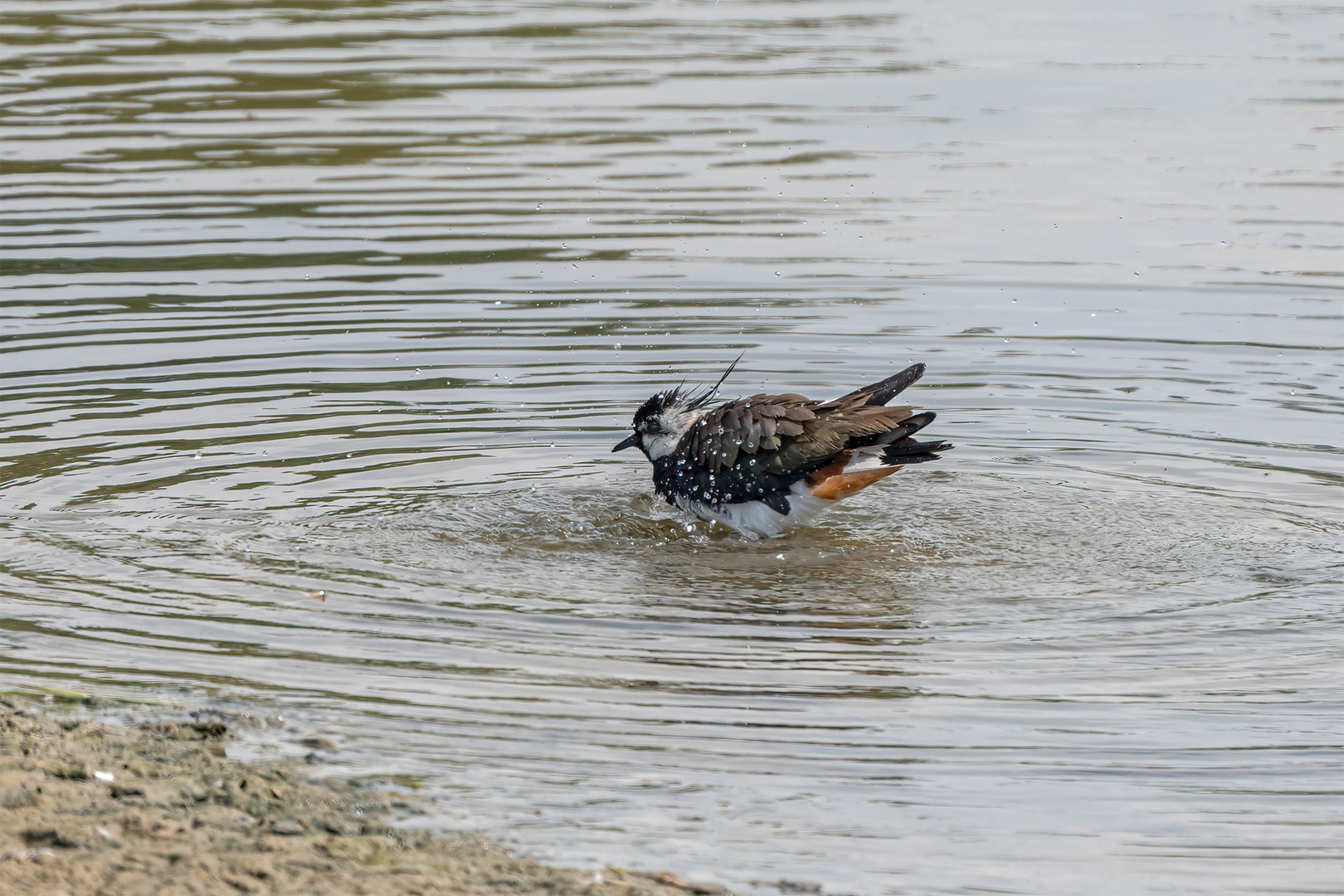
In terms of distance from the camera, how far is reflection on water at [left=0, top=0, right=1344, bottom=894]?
620 cm

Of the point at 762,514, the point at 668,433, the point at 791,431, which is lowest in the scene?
the point at 762,514

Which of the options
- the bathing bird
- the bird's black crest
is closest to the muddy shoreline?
the bathing bird

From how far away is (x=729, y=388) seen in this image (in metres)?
11.4

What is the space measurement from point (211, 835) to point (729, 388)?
6.52m

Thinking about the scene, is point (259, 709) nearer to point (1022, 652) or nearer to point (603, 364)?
point (1022, 652)

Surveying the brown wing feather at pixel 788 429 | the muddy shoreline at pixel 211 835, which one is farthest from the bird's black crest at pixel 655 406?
the muddy shoreline at pixel 211 835

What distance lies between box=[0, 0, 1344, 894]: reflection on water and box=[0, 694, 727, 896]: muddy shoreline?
275mm

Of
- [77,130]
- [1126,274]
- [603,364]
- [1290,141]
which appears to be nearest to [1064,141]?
[1290,141]

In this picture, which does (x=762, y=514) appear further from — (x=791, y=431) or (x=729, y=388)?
(x=729, y=388)

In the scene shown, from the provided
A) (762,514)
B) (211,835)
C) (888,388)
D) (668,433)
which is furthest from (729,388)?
(211,835)

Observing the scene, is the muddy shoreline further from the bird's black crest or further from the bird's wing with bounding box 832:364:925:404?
the bird's wing with bounding box 832:364:925:404

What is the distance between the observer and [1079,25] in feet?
68.4

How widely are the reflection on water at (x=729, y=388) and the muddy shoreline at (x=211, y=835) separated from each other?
0.28m

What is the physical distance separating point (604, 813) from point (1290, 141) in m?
12.9
